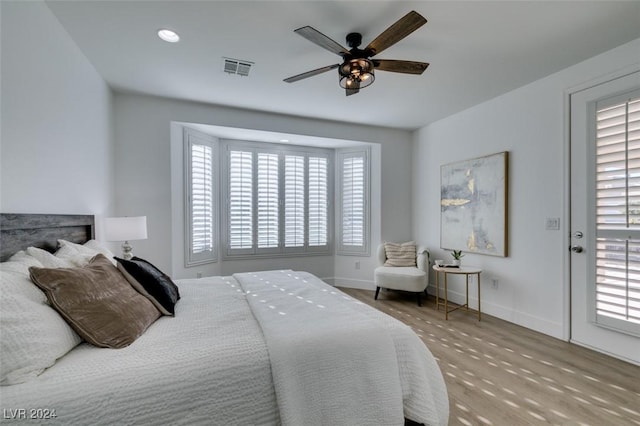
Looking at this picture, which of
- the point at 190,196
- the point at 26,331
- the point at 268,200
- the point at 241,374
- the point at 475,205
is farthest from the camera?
the point at 268,200

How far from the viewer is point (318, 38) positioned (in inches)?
71.2

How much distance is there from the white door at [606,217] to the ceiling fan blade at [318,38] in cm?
240

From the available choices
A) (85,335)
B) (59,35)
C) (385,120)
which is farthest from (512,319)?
(59,35)

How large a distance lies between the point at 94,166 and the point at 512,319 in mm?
4725

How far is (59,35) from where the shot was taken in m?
2.07

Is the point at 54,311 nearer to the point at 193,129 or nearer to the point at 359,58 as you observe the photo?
the point at 359,58

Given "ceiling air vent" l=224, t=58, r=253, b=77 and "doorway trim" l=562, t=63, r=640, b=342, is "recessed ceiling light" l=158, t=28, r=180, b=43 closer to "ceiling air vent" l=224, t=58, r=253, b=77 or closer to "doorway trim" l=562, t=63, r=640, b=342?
"ceiling air vent" l=224, t=58, r=253, b=77

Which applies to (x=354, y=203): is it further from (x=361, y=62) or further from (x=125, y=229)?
(x=125, y=229)

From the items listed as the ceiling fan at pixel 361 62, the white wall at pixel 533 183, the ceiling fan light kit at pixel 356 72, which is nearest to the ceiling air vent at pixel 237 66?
the ceiling fan at pixel 361 62

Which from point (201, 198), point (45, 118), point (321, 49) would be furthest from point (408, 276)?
point (45, 118)

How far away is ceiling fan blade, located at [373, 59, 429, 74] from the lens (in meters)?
2.13

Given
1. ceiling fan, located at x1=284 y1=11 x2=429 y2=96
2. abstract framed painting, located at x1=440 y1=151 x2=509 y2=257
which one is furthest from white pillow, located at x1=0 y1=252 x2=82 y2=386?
abstract framed painting, located at x1=440 y1=151 x2=509 y2=257

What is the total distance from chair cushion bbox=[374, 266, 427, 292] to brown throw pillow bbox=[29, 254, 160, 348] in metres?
3.14

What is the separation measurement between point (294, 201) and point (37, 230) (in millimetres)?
3300
